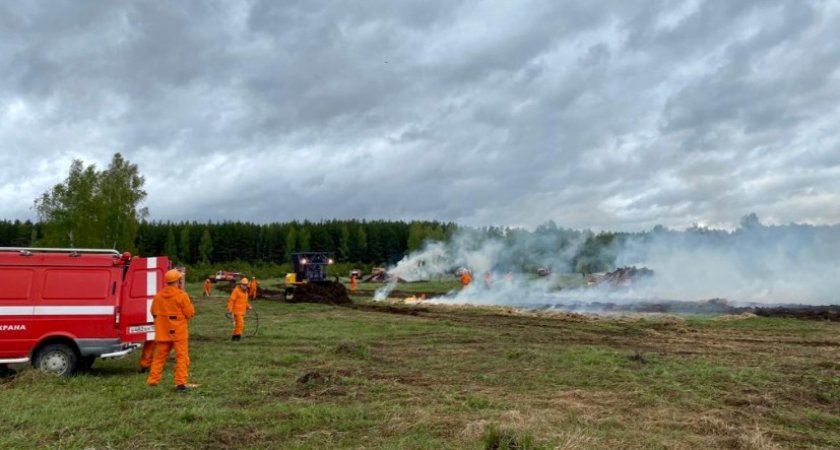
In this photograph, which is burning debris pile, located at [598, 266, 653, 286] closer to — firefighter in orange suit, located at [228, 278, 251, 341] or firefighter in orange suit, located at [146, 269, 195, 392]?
firefighter in orange suit, located at [228, 278, 251, 341]

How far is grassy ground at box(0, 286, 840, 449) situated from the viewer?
737 centimetres

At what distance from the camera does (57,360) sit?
11695 millimetres

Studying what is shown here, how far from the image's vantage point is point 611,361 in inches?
535

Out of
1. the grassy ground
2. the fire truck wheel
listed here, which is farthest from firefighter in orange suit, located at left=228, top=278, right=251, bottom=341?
the fire truck wheel

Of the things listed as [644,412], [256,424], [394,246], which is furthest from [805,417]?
[394,246]

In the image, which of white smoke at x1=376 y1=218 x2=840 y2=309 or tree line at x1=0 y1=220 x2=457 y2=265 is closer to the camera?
white smoke at x1=376 y1=218 x2=840 y2=309

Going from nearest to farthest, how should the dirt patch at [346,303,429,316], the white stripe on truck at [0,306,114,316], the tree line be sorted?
the white stripe on truck at [0,306,114,316] → the dirt patch at [346,303,429,316] → the tree line

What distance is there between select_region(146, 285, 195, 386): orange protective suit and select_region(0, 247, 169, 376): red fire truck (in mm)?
1805

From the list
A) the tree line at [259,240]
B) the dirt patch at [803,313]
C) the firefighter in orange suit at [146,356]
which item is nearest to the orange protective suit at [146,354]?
the firefighter in orange suit at [146,356]

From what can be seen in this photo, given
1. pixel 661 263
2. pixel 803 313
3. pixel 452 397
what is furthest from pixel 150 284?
pixel 661 263

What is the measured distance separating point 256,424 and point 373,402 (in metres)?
1.95

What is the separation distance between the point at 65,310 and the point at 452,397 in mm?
7764

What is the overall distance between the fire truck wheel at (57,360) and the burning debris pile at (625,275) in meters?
40.4

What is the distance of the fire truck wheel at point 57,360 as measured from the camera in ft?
37.9
